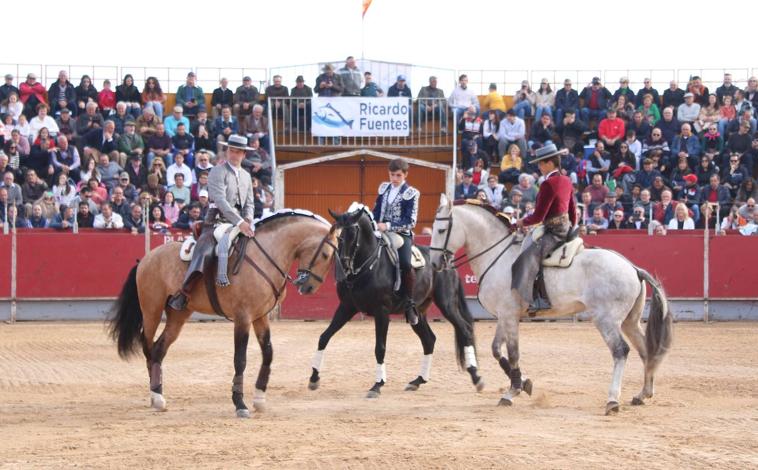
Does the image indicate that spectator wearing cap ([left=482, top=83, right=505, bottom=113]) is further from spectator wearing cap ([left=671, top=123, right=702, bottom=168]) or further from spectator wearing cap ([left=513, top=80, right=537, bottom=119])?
spectator wearing cap ([left=671, top=123, right=702, bottom=168])

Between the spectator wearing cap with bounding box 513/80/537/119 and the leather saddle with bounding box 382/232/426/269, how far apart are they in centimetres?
1537

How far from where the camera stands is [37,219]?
73.6 ft

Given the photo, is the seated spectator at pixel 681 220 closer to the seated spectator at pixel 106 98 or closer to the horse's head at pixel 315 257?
the seated spectator at pixel 106 98

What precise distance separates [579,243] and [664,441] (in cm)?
273

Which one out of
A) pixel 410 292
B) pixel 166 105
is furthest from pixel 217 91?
pixel 410 292

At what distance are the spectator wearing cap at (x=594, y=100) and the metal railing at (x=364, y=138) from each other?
121 inches

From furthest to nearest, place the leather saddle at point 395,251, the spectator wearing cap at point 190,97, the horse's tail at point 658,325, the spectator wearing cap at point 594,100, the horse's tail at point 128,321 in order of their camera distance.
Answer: the spectator wearing cap at point 594,100 → the spectator wearing cap at point 190,97 → the leather saddle at point 395,251 → the horse's tail at point 128,321 → the horse's tail at point 658,325

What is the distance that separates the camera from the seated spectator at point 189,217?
70.6 feet

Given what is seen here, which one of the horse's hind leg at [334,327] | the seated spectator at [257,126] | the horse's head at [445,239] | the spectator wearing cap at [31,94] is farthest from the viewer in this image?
the seated spectator at [257,126]

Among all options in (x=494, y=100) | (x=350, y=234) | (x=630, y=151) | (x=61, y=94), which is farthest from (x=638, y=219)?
(x=61, y=94)

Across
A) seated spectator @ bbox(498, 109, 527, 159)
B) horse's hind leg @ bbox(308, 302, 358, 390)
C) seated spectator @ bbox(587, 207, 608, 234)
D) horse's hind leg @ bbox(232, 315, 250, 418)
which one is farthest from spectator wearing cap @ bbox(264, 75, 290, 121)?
horse's hind leg @ bbox(232, 315, 250, 418)

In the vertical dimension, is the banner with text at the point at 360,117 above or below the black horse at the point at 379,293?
above

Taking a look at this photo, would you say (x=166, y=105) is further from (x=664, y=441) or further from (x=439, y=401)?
(x=664, y=441)

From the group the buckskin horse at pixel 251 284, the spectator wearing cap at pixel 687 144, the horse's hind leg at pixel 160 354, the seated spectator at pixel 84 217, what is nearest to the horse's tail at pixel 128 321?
the buckskin horse at pixel 251 284
